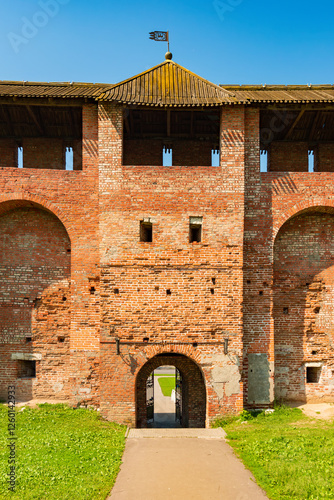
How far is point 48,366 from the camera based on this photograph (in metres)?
11.9

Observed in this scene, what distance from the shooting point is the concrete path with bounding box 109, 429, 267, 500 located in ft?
21.7

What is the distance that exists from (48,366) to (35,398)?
1105 millimetres

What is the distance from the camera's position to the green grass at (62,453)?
253 inches

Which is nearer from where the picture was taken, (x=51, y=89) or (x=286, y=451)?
(x=286, y=451)

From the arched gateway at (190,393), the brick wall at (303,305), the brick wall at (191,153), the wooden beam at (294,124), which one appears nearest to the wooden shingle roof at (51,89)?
the brick wall at (191,153)

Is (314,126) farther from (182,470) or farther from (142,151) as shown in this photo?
(182,470)

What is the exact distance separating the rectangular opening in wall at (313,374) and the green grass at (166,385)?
10.9 metres

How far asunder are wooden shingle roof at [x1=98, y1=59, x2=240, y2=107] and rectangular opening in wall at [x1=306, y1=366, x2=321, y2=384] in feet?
29.3

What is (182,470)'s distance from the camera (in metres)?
7.59

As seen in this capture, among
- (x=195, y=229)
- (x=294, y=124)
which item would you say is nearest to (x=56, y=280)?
(x=195, y=229)

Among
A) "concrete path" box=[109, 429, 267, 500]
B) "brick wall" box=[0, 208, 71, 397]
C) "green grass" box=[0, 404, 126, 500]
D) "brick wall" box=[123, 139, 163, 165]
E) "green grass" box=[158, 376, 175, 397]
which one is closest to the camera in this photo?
"green grass" box=[0, 404, 126, 500]

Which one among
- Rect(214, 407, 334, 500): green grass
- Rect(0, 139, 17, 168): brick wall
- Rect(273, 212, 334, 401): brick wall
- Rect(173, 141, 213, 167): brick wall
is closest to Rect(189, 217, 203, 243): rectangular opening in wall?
Rect(273, 212, 334, 401): brick wall

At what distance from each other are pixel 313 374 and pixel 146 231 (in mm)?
7312

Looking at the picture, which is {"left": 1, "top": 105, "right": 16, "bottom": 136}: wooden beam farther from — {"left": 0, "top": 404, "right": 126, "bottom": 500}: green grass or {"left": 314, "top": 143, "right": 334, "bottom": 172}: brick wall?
{"left": 314, "top": 143, "right": 334, "bottom": 172}: brick wall
